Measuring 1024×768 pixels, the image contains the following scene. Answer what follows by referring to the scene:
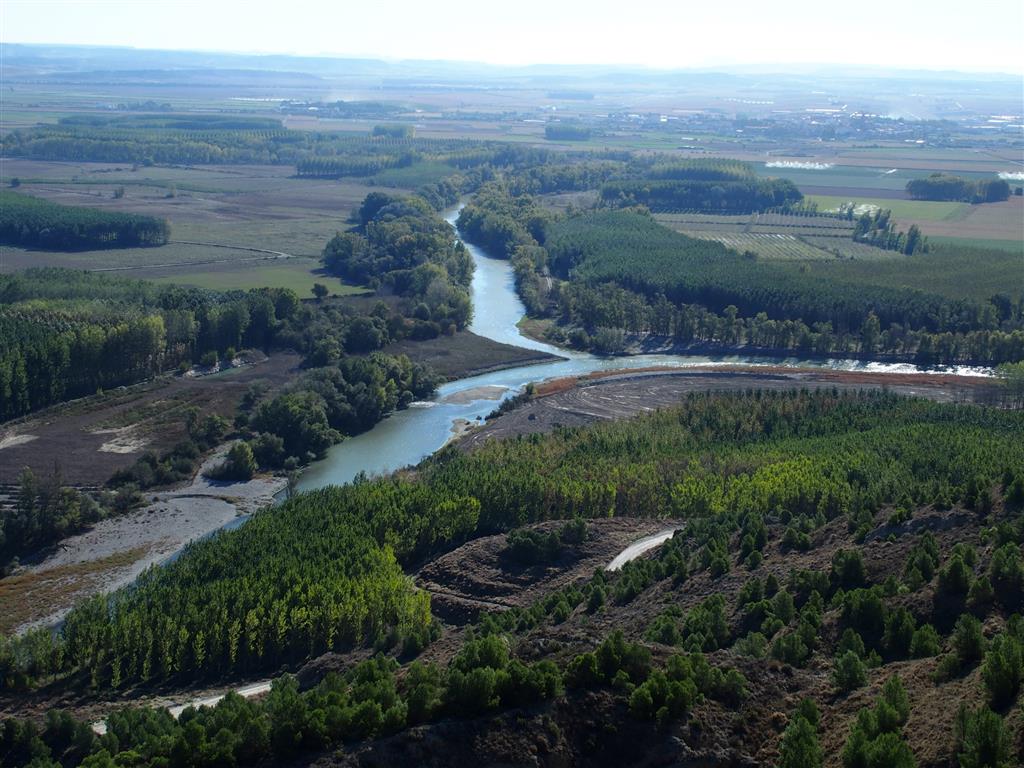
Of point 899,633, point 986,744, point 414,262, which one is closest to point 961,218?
point 414,262

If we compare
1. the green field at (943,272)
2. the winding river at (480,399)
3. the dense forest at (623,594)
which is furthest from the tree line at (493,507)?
the green field at (943,272)

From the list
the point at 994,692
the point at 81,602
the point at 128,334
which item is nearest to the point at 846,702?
the point at 994,692

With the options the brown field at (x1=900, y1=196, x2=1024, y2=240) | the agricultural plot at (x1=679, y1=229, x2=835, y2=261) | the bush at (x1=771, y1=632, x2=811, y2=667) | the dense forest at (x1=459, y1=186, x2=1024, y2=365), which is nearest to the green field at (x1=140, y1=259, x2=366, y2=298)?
the dense forest at (x1=459, y1=186, x2=1024, y2=365)

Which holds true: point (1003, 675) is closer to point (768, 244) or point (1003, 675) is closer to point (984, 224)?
point (768, 244)

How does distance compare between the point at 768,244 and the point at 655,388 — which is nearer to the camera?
the point at 655,388

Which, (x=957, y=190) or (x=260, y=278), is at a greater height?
(x=957, y=190)

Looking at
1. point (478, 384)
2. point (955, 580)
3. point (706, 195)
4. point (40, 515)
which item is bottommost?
point (478, 384)

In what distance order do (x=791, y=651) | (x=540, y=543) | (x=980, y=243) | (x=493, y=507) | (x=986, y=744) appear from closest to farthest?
(x=986, y=744)
(x=791, y=651)
(x=540, y=543)
(x=493, y=507)
(x=980, y=243)

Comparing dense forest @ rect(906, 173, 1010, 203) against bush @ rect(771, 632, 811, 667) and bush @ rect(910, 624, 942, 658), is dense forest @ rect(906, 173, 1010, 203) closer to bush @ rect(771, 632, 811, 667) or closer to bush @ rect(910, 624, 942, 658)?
bush @ rect(771, 632, 811, 667)
